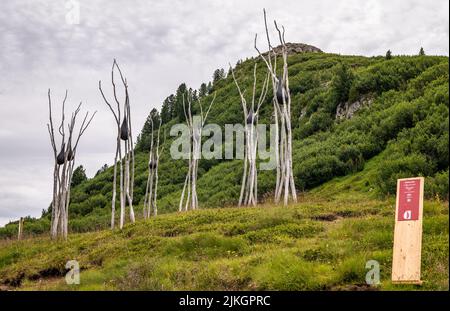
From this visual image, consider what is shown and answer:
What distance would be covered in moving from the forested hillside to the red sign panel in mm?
7918

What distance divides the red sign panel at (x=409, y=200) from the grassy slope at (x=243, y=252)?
47.8 inches

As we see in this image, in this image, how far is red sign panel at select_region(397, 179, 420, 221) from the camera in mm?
9523

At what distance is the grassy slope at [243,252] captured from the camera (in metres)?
11.0

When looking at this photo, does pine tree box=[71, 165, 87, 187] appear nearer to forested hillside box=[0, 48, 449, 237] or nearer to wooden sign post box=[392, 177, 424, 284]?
forested hillside box=[0, 48, 449, 237]

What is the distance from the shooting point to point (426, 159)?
21.8 meters

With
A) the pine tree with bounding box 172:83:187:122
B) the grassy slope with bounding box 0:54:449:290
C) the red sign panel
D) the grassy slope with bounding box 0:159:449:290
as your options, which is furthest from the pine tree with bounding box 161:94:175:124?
the red sign panel

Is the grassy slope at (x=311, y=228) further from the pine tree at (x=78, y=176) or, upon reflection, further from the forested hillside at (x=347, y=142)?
the pine tree at (x=78, y=176)

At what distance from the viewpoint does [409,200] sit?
9648 millimetres

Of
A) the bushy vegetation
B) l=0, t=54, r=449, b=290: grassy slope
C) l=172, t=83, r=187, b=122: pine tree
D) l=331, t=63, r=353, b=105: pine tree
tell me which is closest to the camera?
the bushy vegetation

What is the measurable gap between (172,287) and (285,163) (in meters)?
10.8

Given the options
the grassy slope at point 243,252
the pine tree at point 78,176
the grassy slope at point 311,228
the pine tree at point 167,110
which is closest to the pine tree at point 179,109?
the pine tree at point 167,110

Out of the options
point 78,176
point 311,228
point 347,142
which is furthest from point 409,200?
point 78,176

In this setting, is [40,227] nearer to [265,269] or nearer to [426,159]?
[426,159]
